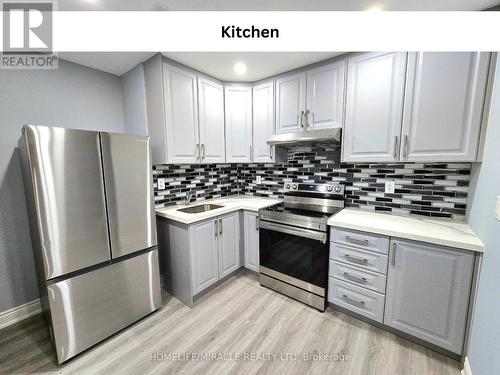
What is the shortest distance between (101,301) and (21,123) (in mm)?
1668

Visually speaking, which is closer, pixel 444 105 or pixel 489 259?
pixel 489 259

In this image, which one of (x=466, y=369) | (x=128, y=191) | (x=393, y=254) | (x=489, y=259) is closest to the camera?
(x=489, y=259)

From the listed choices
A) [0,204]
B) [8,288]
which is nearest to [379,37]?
[0,204]

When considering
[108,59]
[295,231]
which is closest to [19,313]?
[108,59]

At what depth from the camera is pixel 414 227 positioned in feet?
4.95

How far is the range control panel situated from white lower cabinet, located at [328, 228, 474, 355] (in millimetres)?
617

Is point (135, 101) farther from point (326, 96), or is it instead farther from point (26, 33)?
point (326, 96)

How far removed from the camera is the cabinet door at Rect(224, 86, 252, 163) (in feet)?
8.18

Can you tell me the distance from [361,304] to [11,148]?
326 cm

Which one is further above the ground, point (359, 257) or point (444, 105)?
point (444, 105)

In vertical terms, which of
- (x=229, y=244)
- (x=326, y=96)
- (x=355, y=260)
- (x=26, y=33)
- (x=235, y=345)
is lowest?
(x=235, y=345)

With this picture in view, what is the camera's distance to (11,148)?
66.1 inches

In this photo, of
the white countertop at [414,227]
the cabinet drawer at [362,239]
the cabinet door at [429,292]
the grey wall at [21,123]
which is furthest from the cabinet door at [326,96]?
the grey wall at [21,123]

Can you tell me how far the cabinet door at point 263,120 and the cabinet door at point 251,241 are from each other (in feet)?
2.47
